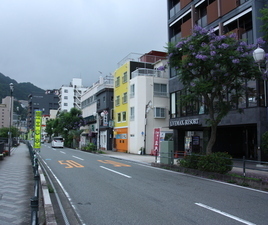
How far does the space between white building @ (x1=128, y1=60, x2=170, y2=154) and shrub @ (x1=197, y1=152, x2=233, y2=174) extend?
19.9 m

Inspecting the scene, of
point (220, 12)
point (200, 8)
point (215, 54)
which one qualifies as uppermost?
point (200, 8)

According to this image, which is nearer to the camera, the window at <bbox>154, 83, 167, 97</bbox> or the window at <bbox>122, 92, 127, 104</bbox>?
the window at <bbox>154, 83, 167, 97</bbox>

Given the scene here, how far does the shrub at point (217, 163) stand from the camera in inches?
465

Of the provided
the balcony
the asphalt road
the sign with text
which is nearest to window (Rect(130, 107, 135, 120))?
the balcony

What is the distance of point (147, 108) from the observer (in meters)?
32.6

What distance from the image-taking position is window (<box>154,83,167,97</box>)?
1346 inches

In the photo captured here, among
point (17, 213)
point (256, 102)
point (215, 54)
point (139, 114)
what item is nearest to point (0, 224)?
point (17, 213)

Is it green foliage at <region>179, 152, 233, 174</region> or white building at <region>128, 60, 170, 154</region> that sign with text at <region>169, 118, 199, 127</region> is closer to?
white building at <region>128, 60, 170, 154</region>

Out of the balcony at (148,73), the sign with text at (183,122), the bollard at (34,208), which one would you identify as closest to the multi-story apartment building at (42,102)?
the balcony at (148,73)

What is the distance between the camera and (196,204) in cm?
723

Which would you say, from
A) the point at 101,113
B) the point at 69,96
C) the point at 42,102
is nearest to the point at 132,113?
the point at 101,113

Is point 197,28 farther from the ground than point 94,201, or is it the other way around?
point 197,28

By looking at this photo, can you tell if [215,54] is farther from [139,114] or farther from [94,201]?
→ [139,114]

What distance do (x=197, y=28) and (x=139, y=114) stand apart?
21289mm
